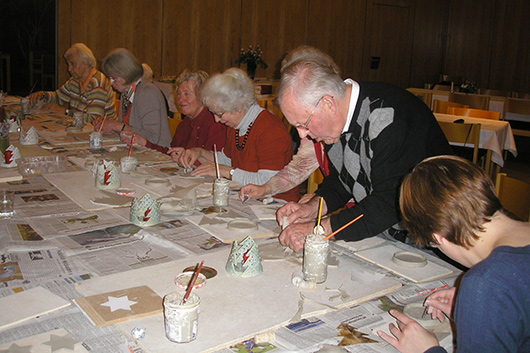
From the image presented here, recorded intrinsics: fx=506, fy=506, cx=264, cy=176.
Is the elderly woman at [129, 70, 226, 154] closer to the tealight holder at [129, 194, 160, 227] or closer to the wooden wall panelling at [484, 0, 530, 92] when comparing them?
the tealight holder at [129, 194, 160, 227]

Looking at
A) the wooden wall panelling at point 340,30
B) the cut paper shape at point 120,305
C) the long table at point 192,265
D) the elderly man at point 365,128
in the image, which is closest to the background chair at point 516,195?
the elderly man at point 365,128

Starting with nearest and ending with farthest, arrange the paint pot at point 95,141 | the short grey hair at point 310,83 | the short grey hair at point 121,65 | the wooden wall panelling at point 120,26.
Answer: the short grey hair at point 310,83
the paint pot at point 95,141
the short grey hair at point 121,65
the wooden wall panelling at point 120,26

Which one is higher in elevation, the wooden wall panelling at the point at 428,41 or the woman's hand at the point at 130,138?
the wooden wall panelling at the point at 428,41

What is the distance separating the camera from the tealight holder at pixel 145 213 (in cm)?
199

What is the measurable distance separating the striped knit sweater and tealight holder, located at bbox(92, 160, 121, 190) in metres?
2.43

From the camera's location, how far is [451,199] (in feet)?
3.85

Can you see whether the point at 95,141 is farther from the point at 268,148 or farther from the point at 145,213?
the point at 145,213

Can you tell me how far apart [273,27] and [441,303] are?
933 centimetres

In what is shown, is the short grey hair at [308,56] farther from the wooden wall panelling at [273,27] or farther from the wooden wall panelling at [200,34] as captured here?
the wooden wall panelling at [273,27]

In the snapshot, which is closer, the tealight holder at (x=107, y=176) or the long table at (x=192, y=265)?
the long table at (x=192, y=265)

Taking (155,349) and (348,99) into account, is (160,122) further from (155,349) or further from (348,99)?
(155,349)

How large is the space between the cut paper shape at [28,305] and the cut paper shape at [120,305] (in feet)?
0.21

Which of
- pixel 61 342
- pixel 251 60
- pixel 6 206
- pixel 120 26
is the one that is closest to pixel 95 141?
pixel 6 206

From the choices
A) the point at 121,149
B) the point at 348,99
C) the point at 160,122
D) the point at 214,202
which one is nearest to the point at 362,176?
the point at 348,99
